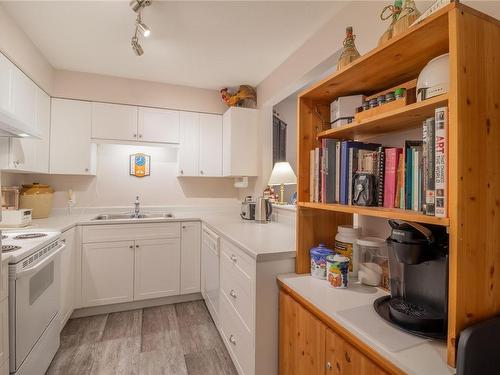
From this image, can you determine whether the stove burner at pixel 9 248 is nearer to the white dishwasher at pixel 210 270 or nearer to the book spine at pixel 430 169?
the white dishwasher at pixel 210 270

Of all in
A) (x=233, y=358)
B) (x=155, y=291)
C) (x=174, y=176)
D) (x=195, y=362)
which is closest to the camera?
(x=233, y=358)

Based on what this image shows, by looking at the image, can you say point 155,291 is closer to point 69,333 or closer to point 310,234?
point 69,333

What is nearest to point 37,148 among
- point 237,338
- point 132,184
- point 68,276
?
point 132,184

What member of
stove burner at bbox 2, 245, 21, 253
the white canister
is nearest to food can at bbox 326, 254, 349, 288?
the white canister

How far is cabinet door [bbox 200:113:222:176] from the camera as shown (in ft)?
10.5

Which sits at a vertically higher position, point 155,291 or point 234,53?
point 234,53

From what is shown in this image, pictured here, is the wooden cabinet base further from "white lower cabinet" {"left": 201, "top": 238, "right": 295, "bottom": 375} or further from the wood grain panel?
the wood grain panel

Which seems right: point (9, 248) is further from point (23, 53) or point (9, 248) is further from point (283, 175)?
point (283, 175)

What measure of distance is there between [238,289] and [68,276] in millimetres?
1624

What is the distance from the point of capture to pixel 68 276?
225 centimetres

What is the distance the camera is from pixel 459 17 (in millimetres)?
701

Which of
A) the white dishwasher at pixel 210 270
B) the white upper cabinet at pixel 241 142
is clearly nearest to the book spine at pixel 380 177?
the white dishwasher at pixel 210 270

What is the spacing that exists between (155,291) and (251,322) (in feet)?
5.19

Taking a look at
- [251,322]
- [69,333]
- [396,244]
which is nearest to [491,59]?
[396,244]
